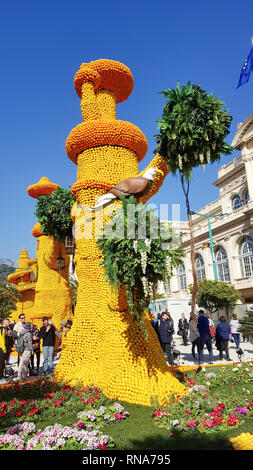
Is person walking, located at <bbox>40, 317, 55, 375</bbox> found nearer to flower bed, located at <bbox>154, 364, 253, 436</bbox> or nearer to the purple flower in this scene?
flower bed, located at <bbox>154, 364, 253, 436</bbox>

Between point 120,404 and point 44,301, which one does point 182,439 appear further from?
point 44,301

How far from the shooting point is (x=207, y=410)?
5.03 metres

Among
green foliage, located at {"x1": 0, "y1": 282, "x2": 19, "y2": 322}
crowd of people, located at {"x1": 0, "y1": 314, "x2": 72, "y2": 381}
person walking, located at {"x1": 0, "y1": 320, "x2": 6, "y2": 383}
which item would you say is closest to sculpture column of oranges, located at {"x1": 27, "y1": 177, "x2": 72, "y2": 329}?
crowd of people, located at {"x1": 0, "y1": 314, "x2": 72, "y2": 381}

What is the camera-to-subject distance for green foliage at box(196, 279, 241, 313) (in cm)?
2377

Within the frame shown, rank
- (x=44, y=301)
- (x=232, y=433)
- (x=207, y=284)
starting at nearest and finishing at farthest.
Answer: (x=232, y=433), (x=44, y=301), (x=207, y=284)

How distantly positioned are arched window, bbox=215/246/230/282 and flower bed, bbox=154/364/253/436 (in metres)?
25.2

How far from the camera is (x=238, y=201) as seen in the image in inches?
1331

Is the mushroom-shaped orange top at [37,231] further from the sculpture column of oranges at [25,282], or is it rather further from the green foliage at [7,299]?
the green foliage at [7,299]

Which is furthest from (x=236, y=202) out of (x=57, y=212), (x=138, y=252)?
(x=138, y=252)

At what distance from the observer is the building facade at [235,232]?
93.0ft

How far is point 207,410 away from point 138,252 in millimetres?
2680

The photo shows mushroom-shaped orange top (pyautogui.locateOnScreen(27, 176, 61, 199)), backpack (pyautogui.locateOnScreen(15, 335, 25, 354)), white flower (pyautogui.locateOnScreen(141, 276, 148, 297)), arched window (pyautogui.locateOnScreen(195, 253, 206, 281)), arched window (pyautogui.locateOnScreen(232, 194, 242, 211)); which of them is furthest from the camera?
arched window (pyautogui.locateOnScreen(195, 253, 206, 281))

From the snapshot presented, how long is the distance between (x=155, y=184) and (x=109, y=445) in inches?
200

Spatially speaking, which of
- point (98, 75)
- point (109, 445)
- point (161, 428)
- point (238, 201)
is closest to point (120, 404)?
point (161, 428)
